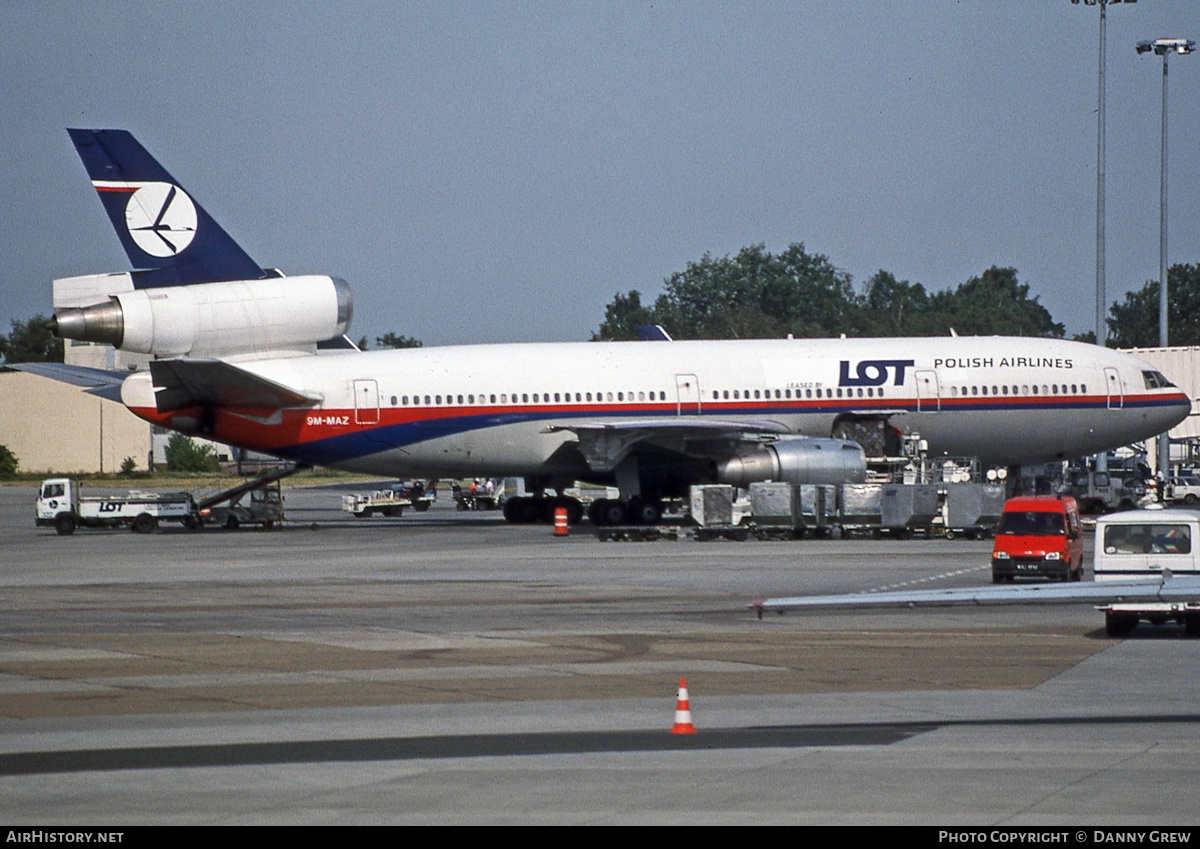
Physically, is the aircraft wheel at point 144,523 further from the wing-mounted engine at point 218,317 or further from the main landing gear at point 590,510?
the main landing gear at point 590,510

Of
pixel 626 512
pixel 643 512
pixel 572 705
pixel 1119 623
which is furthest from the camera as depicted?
pixel 626 512

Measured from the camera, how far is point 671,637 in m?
22.3

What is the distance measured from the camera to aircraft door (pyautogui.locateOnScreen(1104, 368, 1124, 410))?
4941 cm

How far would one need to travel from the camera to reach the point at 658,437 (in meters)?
45.9

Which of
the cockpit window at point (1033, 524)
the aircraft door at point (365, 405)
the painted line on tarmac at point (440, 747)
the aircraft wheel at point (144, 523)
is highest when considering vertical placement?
the aircraft door at point (365, 405)

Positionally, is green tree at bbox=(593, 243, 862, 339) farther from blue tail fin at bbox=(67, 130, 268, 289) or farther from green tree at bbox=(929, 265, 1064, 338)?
blue tail fin at bbox=(67, 130, 268, 289)

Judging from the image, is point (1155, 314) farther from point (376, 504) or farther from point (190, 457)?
point (376, 504)

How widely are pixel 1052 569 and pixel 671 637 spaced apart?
10.0 metres

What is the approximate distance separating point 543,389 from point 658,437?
3978mm

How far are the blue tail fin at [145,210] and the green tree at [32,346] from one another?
120104 millimetres

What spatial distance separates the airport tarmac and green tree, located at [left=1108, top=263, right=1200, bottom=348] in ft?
424

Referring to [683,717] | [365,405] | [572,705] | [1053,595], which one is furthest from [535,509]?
[683,717]

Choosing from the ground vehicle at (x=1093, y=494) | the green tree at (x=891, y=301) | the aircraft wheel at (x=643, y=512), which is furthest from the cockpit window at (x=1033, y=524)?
the green tree at (x=891, y=301)

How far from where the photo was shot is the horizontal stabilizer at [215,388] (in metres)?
43.0
